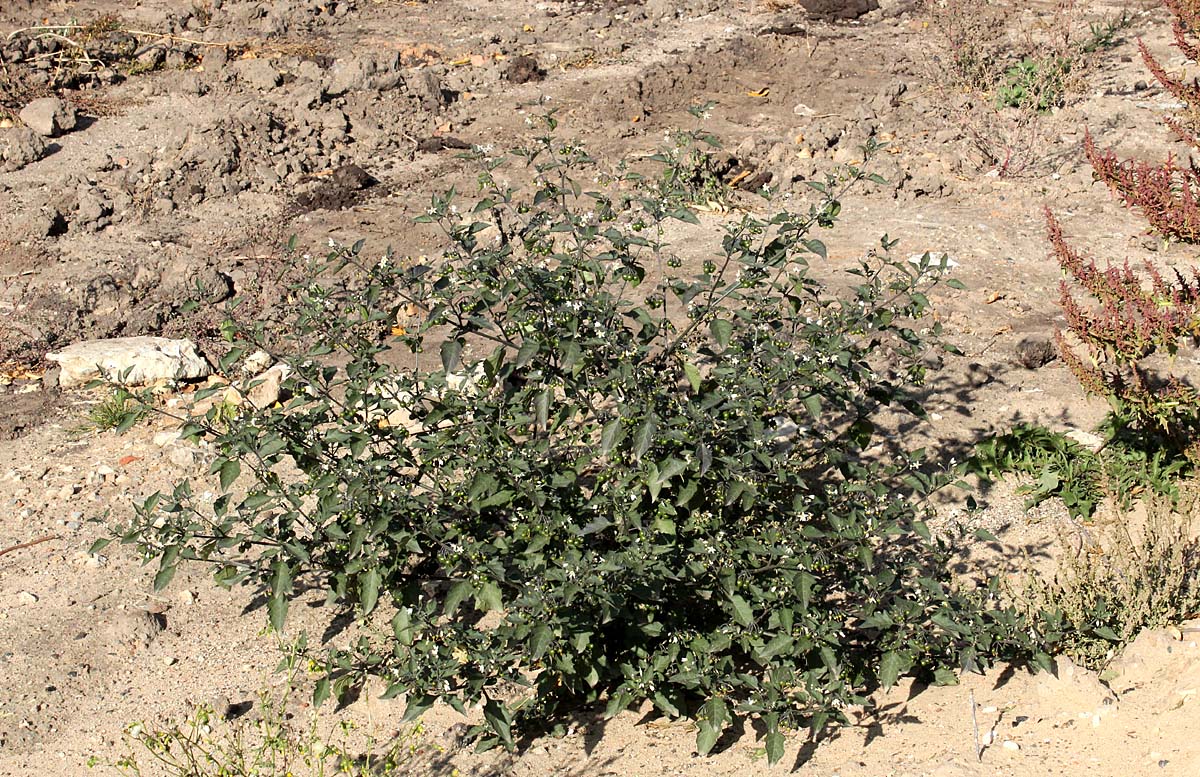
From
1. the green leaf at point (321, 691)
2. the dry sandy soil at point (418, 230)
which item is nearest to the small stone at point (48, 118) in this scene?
the dry sandy soil at point (418, 230)

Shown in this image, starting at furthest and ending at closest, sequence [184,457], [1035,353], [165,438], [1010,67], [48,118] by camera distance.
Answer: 1. [1010,67]
2. [48,118]
3. [1035,353]
4. [165,438]
5. [184,457]

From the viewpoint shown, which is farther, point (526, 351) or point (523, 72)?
point (523, 72)

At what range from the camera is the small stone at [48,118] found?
30.6 ft

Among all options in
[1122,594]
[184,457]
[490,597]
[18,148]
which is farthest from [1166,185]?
[18,148]

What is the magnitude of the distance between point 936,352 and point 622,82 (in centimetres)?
509

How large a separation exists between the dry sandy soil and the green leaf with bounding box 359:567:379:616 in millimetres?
655

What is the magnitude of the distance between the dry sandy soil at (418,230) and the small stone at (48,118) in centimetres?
11

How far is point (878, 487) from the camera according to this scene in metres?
3.75

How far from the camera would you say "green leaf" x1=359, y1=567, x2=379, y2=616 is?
A: 3.59m

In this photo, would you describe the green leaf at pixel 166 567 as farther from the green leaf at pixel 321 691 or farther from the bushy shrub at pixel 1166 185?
the bushy shrub at pixel 1166 185

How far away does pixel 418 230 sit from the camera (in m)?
8.06

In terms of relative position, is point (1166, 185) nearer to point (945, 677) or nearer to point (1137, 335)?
point (1137, 335)

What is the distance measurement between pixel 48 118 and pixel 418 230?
350 centimetres

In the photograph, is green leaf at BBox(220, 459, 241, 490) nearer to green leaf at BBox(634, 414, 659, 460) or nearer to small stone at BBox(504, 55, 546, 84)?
green leaf at BBox(634, 414, 659, 460)
